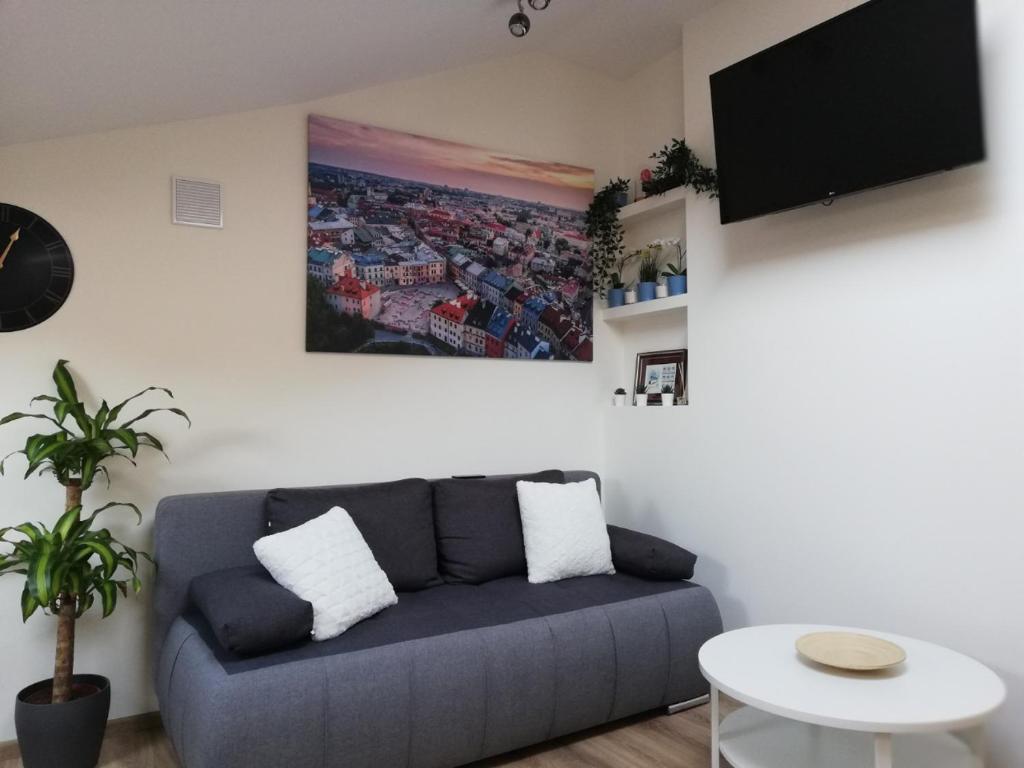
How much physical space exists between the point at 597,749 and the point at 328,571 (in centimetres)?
117

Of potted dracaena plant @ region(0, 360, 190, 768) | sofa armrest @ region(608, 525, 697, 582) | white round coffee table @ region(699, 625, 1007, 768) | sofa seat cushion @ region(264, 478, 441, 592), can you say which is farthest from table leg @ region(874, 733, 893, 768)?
potted dracaena plant @ region(0, 360, 190, 768)

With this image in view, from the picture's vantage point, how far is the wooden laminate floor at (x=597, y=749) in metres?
2.43

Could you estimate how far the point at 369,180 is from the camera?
3291mm

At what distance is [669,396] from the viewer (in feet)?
11.7

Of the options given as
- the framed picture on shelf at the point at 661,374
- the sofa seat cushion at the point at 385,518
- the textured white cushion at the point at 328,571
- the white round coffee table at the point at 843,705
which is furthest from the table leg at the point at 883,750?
the framed picture on shelf at the point at 661,374

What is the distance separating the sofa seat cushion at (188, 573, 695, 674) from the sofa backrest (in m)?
0.15

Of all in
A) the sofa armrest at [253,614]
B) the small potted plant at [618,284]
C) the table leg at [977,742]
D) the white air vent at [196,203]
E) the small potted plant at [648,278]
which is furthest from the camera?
the small potted plant at [618,284]

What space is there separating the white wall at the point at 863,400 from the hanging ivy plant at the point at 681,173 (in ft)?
0.26

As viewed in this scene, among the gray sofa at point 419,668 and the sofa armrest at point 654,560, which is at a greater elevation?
the sofa armrest at point 654,560

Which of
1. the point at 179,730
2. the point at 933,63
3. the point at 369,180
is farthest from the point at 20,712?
the point at 933,63

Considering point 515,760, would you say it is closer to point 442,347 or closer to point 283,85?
point 442,347

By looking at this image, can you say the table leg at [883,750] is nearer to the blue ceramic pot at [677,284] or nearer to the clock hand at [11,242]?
the blue ceramic pot at [677,284]

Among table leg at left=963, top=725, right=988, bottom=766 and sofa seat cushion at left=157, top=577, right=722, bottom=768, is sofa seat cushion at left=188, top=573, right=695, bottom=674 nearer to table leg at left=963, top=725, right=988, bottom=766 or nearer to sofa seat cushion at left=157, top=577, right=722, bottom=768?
sofa seat cushion at left=157, top=577, right=722, bottom=768

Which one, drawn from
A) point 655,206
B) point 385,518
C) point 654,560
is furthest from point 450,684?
point 655,206
